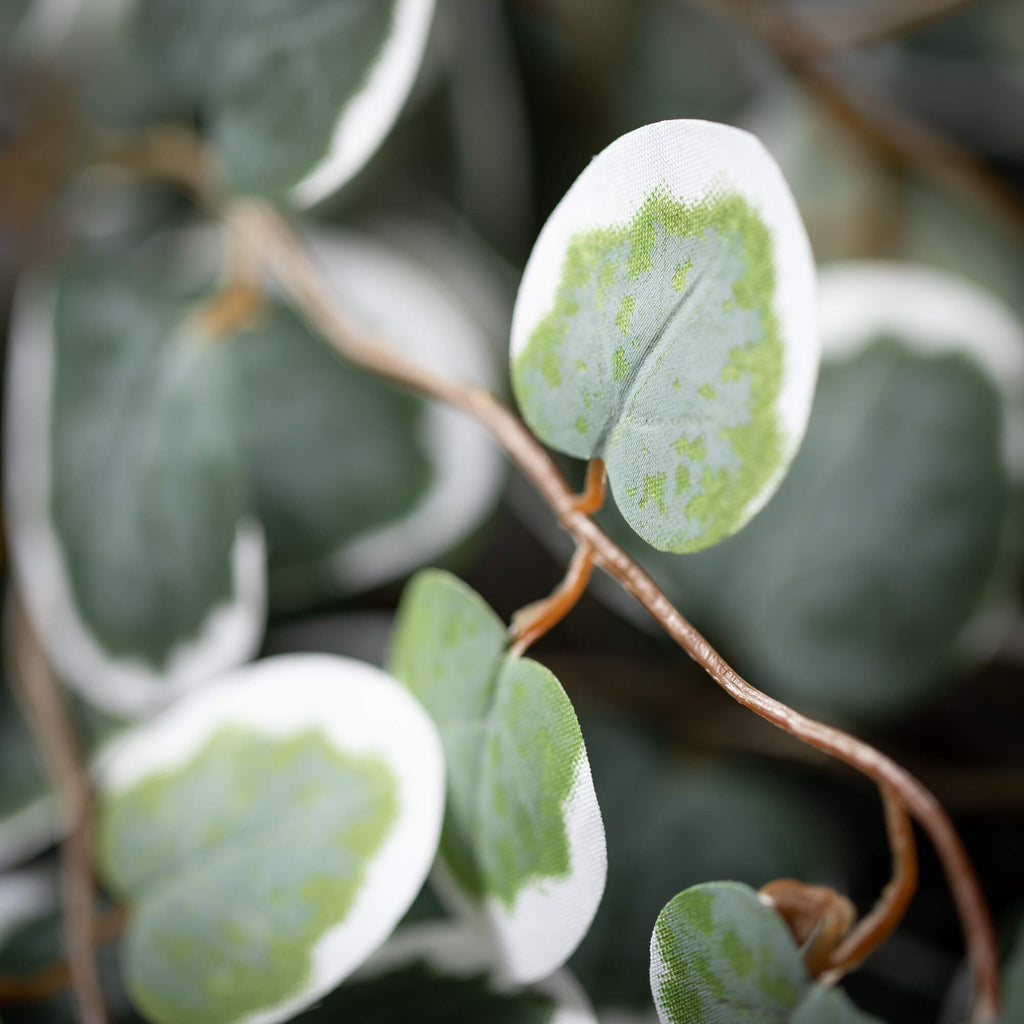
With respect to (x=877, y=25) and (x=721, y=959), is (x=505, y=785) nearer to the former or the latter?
(x=721, y=959)

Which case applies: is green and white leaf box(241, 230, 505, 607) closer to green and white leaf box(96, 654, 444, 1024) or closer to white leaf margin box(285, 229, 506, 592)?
white leaf margin box(285, 229, 506, 592)

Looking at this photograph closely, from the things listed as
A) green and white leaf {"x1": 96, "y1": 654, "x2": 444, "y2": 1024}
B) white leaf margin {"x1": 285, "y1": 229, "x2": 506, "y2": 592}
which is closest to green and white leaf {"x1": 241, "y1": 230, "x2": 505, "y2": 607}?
white leaf margin {"x1": 285, "y1": 229, "x2": 506, "y2": 592}

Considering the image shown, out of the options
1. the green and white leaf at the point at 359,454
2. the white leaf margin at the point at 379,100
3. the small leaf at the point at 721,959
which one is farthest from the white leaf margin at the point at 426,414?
the small leaf at the point at 721,959

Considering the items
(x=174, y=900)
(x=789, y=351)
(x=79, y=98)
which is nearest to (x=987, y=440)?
(x=789, y=351)

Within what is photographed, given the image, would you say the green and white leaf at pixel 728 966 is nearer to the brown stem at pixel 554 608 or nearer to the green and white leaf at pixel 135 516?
the brown stem at pixel 554 608

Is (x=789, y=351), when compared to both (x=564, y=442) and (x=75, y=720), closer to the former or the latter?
(x=564, y=442)

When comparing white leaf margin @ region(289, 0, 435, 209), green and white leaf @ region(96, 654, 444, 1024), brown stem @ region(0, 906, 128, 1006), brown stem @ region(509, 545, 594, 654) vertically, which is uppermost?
white leaf margin @ region(289, 0, 435, 209)

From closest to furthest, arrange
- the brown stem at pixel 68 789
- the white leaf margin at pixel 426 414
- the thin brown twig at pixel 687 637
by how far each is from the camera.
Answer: the thin brown twig at pixel 687 637 → the brown stem at pixel 68 789 → the white leaf margin at pixel 426 414
